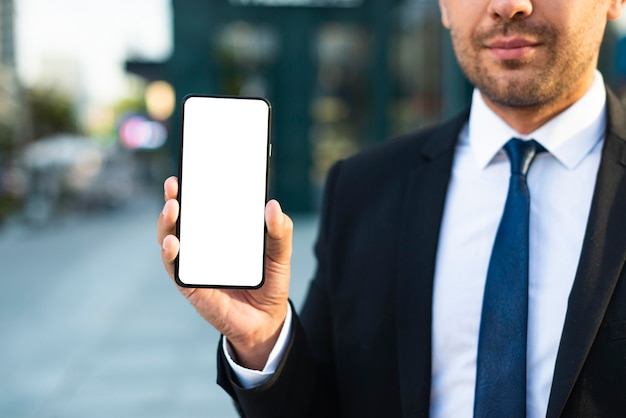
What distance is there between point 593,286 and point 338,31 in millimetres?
14651

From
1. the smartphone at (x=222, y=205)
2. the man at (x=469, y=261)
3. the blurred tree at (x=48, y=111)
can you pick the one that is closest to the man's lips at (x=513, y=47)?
the man at (x=469, y=261)

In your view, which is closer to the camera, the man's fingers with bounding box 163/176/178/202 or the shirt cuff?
the man's fingers with bounding box 163/176/178/202

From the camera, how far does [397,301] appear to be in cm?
184

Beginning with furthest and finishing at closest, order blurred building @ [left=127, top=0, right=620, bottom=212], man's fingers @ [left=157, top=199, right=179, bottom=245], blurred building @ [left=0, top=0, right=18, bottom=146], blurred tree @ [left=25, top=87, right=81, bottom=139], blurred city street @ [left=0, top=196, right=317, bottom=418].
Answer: blurred tree @ [left=25, top=87, right=81, bottom=139]
blurred building @ [left=0, top=0, right=18, bottom=146]
blurred building @ [left=127, top=0, right=620, bottom=212]
blurred city street @ [left=0, top=196, right=317, bottom=418]
man's fingers @ [left=157, top=199, right=179, bottom=245]

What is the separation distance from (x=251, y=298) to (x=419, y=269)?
428 millimetres

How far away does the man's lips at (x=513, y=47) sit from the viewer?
174 centimetres

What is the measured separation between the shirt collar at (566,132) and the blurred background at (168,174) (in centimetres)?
400

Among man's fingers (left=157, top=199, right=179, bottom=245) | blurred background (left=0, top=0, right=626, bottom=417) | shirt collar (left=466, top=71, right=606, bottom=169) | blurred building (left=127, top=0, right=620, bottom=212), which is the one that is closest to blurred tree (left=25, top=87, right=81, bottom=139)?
blurred background (left=0, top=0, right=626, bottom=417)

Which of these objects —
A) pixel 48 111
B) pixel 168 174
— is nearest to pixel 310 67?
pixel 168 174

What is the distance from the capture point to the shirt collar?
1808 mm

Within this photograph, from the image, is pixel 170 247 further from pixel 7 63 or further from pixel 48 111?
pixel 48 111

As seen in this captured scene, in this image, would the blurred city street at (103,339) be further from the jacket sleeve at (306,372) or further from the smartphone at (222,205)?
the smartphone at (222,205)

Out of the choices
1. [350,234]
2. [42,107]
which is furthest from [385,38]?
[42,107]

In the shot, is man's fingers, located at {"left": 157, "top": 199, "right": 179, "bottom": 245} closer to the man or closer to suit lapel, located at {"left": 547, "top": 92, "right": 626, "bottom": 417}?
the man
